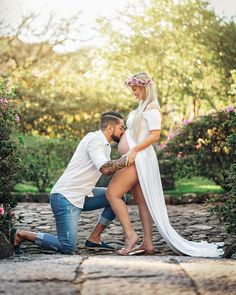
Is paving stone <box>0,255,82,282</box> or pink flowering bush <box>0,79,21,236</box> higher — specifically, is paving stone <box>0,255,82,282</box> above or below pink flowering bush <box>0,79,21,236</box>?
below

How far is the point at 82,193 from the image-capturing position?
611 cm

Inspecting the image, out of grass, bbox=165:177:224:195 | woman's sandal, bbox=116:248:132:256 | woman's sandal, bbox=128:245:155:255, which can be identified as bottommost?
grass, bbox=165:177:224:195

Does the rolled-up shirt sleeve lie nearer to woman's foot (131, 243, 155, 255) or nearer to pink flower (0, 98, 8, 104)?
woman's foot (131, 243, 155, 255)

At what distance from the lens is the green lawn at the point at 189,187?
13244 millimetres

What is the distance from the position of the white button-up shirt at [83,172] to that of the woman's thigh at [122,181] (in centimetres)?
18

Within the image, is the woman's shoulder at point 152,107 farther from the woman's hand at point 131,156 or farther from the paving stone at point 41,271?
the paving stone at point 41,271

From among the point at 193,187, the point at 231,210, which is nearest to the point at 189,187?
the point at 193,187

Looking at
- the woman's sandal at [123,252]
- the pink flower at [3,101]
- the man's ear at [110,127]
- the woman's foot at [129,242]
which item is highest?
the pink flower at [3,101]

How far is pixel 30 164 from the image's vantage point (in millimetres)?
12797

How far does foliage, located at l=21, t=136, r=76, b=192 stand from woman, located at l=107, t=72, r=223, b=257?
22.0 ft

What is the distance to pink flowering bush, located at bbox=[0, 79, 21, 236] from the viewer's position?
6211mm

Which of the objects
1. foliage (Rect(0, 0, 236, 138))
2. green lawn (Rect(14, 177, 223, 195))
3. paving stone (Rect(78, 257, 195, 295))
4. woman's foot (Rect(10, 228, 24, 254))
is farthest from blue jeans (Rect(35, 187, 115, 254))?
foliage (Rect(0, 0, 236, 138))

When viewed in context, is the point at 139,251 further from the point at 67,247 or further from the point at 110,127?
the point at 110,127

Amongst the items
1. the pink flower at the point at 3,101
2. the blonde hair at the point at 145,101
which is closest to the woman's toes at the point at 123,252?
the blonde hair at the point at 145,101
